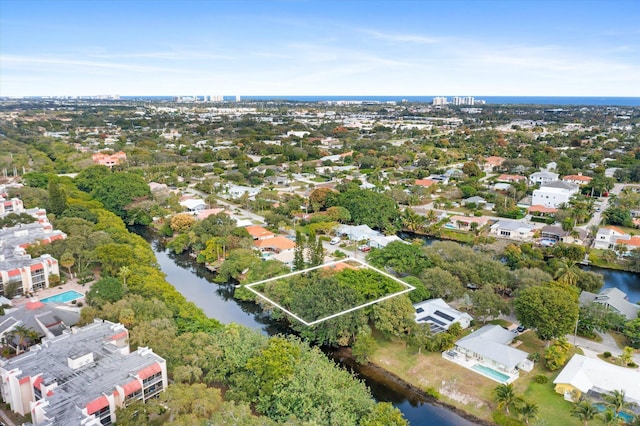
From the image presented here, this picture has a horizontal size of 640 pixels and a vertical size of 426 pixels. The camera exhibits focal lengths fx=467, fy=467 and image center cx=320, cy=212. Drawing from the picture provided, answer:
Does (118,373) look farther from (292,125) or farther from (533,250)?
(292,125)

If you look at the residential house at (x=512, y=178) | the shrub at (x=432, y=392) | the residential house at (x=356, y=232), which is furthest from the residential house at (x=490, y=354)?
the residential house at (x=512, y=178)

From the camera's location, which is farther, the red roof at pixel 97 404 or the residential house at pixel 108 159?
the residential house at pixel 108 159

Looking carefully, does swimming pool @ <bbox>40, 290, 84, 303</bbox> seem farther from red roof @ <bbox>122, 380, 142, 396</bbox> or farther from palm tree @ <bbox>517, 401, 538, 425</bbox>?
palm tree @ <bbox>517, 401, 538, 425</bbox>

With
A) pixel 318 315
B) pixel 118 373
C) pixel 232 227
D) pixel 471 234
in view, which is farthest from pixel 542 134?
pixel 118 373

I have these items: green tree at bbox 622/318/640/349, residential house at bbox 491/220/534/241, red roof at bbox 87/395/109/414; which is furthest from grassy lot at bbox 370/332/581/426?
residential house at bbox 491/220/534/241

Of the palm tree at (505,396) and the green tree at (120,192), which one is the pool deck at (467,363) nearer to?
the palm tree at (505,396)

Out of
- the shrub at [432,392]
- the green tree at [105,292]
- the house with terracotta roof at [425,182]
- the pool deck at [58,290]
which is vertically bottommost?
the shrub at [432,392]
